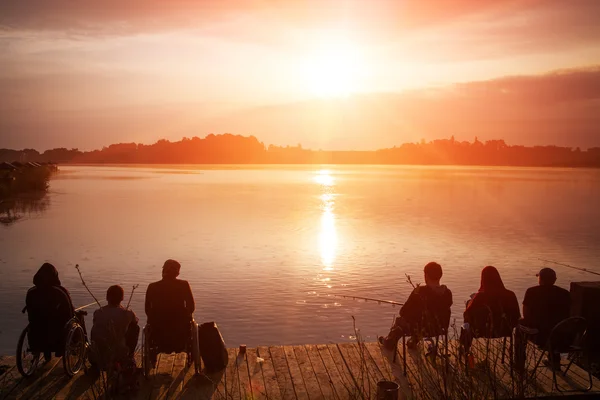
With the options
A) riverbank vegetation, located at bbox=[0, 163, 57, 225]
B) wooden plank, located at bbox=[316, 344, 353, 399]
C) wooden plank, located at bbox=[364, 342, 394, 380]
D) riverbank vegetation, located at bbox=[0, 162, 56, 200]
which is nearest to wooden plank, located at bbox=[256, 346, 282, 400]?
wooden plank, located at bbox=[316, 344, 353, 399]

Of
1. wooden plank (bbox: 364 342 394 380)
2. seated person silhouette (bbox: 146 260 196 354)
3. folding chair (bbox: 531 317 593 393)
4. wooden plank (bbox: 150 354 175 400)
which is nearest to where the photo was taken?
folding chair (bbox: 531 317 593 393)

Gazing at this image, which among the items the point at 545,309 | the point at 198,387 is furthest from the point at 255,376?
the point at 545,309

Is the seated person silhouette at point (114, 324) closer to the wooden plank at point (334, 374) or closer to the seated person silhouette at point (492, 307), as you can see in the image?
the wooden plank at point (334, 374)

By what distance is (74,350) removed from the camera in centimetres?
748

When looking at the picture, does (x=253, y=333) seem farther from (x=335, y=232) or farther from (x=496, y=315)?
(x=335, y=232)

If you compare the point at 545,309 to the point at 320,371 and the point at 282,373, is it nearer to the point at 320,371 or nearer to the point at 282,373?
the point at 320,371

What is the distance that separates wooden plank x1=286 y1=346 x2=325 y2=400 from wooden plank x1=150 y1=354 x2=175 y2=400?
5.61ft

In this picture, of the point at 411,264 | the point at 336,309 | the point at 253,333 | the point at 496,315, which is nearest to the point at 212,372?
the point at 496,315

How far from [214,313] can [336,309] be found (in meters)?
2.93

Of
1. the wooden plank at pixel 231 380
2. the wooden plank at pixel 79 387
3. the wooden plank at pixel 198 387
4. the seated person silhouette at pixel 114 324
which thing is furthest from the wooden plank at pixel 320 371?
the wooden plank at pixel 79 387

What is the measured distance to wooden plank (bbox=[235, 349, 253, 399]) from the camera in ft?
23.1

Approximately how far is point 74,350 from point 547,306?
6007mm

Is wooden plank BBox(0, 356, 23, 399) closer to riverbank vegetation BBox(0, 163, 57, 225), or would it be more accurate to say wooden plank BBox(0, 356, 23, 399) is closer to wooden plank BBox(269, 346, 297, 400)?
wooden plank BBox(269, 346, 297, 400)

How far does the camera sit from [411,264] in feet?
67.8
